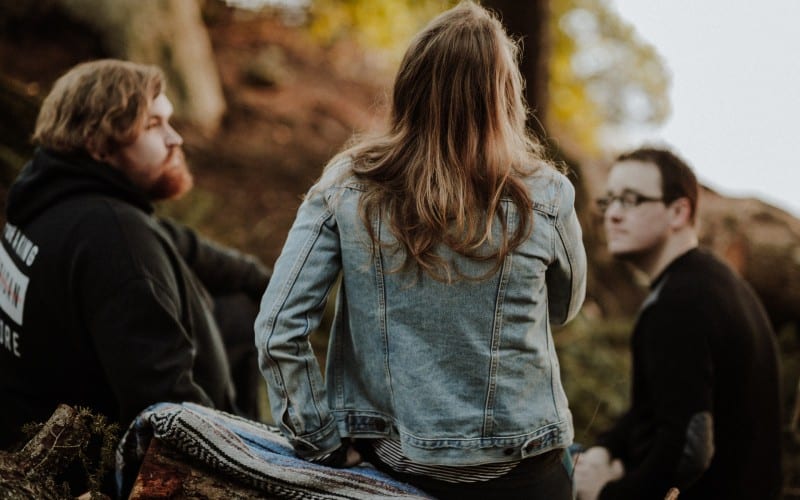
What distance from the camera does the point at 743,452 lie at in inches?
134

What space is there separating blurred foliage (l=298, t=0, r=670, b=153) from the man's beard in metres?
4.03

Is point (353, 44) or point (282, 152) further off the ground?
point (353, 44)

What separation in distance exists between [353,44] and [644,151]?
8.56 metres

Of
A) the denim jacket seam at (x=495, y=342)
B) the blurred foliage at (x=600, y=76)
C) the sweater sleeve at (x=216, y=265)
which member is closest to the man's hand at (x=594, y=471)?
the denim jacket seam at (x=495, y=342)

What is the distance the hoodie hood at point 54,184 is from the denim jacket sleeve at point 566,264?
5.78 ft

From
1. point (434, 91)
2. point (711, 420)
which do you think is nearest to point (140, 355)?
point (434, 91)

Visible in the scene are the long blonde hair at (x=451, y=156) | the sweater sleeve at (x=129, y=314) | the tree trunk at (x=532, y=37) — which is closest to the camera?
the long blonde hair at (x=451, y=156)

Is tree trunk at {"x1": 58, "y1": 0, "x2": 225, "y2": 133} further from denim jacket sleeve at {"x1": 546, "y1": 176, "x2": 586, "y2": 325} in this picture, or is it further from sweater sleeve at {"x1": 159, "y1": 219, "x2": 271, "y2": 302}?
denim jacket sleeve at {"x1": 546, "y1": 176, "x2": 586, "y2": 325}

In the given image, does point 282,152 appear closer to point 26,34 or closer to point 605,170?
point 26,34

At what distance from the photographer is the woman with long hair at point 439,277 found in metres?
2.13

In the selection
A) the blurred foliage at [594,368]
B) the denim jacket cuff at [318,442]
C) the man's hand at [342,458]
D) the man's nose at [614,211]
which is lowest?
the blurred foliage at [594,368]

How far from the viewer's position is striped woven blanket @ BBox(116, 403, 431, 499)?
2.15m

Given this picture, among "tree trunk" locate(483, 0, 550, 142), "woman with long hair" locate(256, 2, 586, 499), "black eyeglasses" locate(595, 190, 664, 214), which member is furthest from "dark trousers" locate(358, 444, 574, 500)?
"tree trunk" locate(483, 0, 550, 142)

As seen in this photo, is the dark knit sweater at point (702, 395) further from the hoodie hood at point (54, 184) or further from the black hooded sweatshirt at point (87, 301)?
the hoodie hood at point (54, 184)
